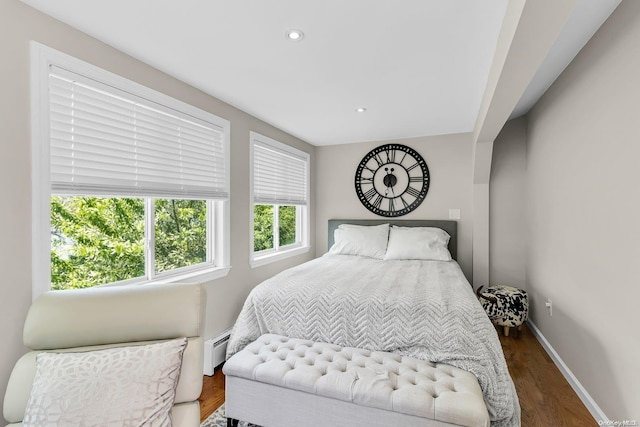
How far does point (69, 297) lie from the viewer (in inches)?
48.5

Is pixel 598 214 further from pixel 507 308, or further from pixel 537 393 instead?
pixel 507 308

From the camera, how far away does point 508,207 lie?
137 inches

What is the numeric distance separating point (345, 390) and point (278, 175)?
2.55 m

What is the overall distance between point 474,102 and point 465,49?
40.0 inches

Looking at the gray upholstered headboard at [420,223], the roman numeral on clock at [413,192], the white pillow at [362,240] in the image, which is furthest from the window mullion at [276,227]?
the roman numeral on clock at [413,192]

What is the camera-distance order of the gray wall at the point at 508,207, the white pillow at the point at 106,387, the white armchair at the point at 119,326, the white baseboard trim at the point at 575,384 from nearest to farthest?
the white pillow at the point at 106,387, the white armchair at the point at 119,326, the white baseboard trim at the point at 575,384, the gray wall at the point at 508,207

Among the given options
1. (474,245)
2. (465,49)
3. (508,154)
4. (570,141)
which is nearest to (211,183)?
(465,49)

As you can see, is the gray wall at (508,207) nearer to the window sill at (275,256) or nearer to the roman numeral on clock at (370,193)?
the roman numeral on clock at (370,193)

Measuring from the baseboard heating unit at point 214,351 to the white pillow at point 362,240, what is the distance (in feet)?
5.52

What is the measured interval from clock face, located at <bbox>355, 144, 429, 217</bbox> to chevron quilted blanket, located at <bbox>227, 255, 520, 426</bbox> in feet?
5.35

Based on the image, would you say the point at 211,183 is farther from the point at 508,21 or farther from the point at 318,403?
the point at 508,21

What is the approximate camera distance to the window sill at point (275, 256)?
3.09 meters

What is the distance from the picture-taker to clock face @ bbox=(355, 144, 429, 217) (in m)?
3.88

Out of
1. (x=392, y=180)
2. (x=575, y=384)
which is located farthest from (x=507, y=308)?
(x=392, y=180)
